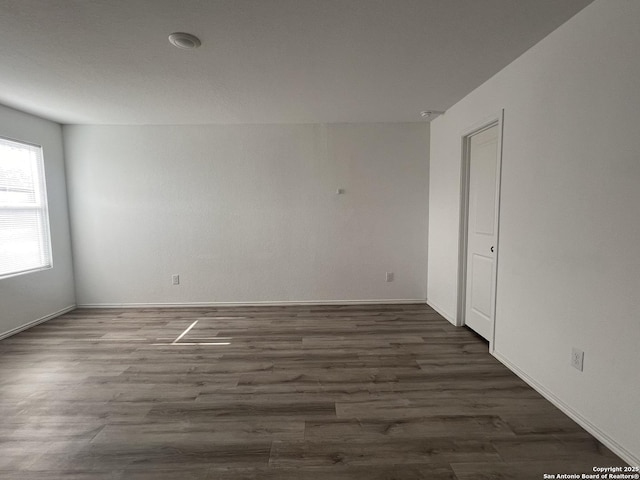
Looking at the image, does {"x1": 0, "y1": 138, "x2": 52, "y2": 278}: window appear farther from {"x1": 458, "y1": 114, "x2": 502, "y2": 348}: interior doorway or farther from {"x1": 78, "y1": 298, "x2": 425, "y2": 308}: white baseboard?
{"x1": 458, "y1": 114, "x2": 502, "y2": 348}: interior doorway

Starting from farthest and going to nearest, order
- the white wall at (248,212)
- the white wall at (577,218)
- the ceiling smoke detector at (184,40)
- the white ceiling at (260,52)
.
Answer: the white wall at (248,212), the ceiling smoke detector at (184,40), the white ceiling at (260,52), the white wall at (577,218)

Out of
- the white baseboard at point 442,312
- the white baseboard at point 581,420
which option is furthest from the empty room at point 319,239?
the white baseboard at point 442,312

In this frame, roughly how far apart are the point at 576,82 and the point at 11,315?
5.66m

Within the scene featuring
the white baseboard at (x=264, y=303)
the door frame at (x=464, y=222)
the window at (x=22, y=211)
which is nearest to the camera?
the door frame at (x=464, y=222)

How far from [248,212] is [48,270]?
8.74 ft

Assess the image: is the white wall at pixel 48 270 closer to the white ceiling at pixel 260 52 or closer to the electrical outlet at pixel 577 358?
the white ceiling at pixel 260 52


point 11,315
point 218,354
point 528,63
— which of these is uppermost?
point 528,63

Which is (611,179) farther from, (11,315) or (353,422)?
(11,315)

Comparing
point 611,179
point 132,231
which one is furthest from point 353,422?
point 132,231

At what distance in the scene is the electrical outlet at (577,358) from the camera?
5.58ft

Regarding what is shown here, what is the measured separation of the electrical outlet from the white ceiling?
2.10 metres

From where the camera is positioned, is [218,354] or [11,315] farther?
[11,315]

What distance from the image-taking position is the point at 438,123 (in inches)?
142

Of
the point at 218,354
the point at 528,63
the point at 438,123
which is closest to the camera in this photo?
the point at 528,63
